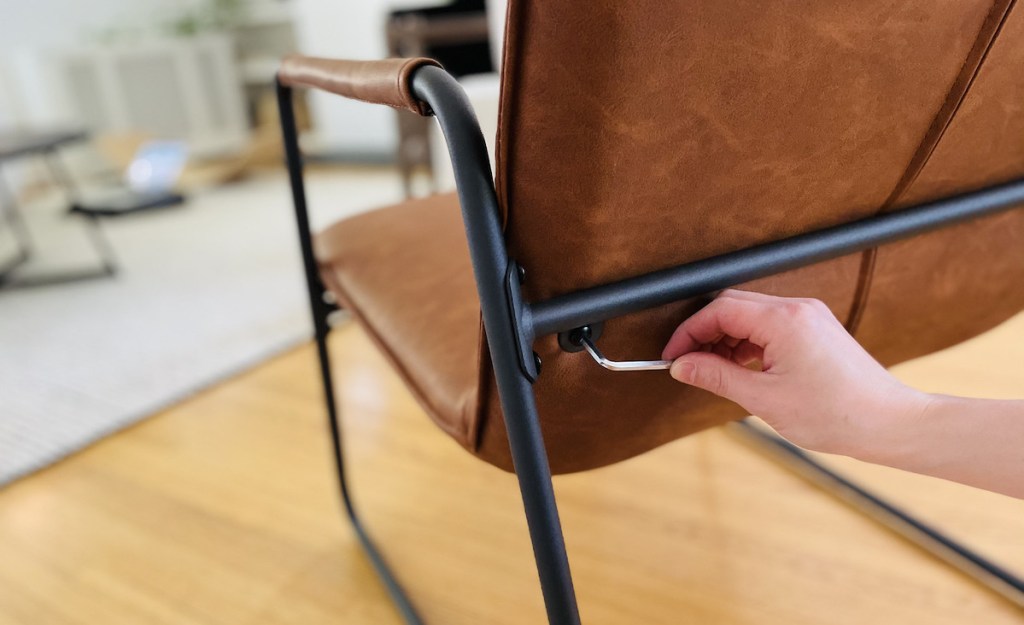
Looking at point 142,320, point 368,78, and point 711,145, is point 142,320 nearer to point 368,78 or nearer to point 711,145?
point 368,78

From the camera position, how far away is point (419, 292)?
2.39 feet

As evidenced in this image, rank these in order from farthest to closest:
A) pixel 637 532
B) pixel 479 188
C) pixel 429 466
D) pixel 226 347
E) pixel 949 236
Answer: pixel 226 347 < pixel 429 466 < pixel 637 532 < pixel 949 236 < pixel 479 188

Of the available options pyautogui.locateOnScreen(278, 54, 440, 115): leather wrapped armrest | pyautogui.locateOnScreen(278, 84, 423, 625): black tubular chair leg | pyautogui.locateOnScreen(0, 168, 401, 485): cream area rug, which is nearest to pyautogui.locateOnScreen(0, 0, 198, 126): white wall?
pyautogui.locateOnScreen(0, 168, 401, 485): cream area rug

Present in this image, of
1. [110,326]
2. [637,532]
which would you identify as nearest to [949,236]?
[637,532]

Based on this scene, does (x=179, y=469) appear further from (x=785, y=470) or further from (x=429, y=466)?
(x=785, y=470)

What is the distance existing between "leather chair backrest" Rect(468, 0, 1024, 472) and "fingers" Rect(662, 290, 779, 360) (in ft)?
0.05

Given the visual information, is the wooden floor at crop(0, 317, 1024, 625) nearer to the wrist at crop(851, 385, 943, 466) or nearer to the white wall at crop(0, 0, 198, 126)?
the wrist at crop(851, 385, 943, 466)

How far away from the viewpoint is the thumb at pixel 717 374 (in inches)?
18.5

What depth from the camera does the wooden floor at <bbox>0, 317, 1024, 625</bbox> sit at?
2.96ft

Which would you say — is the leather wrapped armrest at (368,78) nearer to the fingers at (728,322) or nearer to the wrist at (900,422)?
the fingers at (728,322)

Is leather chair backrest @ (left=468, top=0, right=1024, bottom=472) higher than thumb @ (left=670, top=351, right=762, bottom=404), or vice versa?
leather chair backrest @ (left=468, top=0, right=1024, bottom=472)

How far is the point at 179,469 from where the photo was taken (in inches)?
51.1

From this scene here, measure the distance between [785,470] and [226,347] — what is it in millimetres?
1303

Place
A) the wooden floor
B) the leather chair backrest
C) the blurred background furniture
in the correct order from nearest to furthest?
the leather chair backrest
the wooden floor
the blurred background furniture
